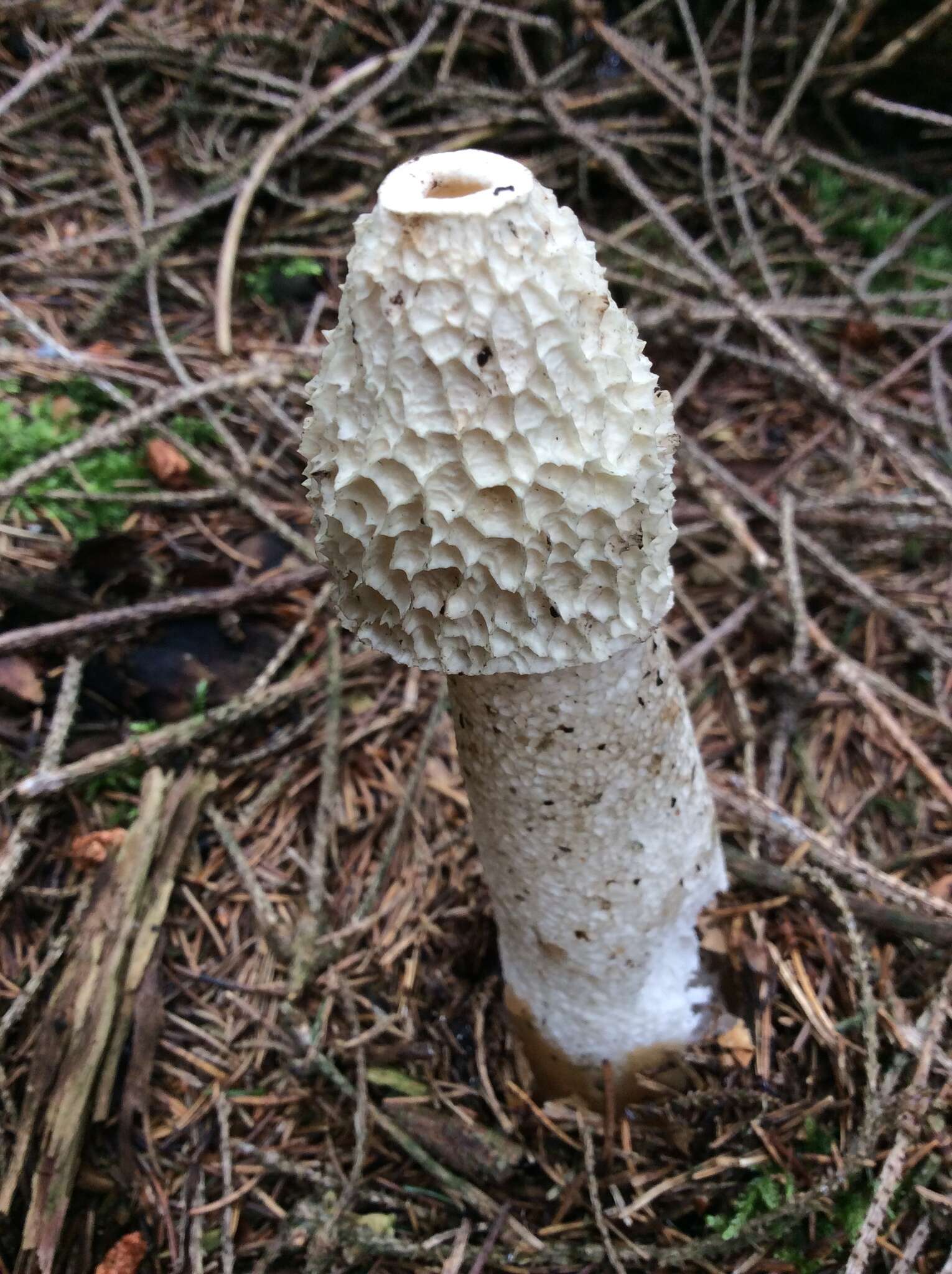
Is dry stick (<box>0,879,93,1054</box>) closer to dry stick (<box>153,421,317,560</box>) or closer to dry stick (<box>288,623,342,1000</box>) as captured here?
dry stick (<box>288,623,342,1000</box>)

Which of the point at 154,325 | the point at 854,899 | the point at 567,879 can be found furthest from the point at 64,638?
the point at 854,899

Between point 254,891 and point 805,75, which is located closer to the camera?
point 254,891

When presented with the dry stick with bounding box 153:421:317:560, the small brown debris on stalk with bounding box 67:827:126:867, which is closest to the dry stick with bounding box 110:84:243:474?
the dry stick with bounding box 153:421:317:560

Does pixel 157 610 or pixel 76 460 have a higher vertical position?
pixel 76 460

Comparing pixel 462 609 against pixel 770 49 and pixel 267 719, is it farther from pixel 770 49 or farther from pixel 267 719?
pixel 770 49

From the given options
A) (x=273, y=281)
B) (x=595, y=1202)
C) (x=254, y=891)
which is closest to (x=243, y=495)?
(x=273, y=281)

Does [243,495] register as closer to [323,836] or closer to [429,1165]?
[323,836]
